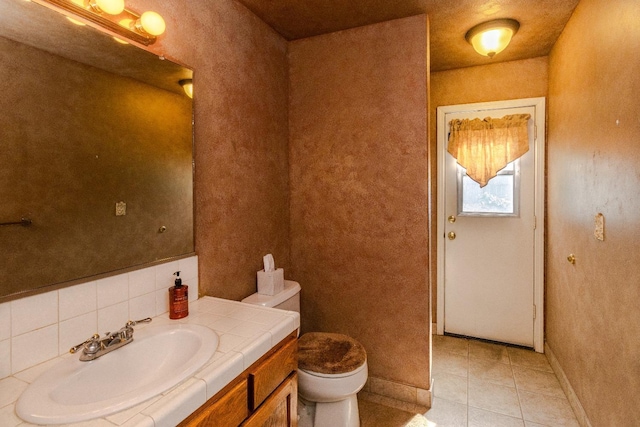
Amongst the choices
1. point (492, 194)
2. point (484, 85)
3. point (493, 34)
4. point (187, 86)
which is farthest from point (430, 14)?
point (492, 194)

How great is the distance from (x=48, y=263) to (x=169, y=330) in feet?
1.46

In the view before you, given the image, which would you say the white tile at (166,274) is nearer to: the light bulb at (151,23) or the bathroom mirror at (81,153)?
the bathroom mirror at (81,153)

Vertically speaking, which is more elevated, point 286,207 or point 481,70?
point 481,70

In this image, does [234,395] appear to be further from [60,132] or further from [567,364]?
[567,364]

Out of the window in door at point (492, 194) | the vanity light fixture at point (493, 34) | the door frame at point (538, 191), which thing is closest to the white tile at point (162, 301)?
the vanity light fixture at point (493, 34)

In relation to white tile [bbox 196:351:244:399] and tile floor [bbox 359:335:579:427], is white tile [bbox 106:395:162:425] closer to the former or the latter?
white tile [bbox 196:351:244:399]

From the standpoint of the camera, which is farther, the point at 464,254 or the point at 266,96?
the point at 464,254

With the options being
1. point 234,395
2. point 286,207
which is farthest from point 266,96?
point 234,395

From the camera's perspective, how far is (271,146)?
7.29 ft

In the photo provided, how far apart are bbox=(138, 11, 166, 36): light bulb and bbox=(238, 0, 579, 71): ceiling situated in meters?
0.76

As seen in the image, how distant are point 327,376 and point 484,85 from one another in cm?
269

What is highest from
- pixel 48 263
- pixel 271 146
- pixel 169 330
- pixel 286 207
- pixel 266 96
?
pixel 266 96

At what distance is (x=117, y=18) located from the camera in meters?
1.26

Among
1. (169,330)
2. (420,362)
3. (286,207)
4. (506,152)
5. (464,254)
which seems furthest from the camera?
(464,254)
